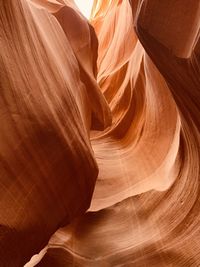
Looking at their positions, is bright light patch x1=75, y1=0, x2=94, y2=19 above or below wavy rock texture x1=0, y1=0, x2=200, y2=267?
below

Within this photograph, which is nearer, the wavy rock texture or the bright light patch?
the wavy rock texture

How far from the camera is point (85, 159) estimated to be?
1.65 meters

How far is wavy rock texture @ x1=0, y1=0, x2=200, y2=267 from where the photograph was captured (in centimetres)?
130

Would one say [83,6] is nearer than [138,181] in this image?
No

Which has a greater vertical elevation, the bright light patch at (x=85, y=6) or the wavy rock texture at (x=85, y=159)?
the wavy rock texture at (x=85, y=159)

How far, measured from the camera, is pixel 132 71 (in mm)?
2930

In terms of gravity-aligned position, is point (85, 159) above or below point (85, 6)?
above

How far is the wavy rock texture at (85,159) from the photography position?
1301 millimetres

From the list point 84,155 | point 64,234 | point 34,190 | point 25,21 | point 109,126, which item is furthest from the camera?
point 109,126

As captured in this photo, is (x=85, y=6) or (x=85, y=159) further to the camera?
(x=85, y=6)

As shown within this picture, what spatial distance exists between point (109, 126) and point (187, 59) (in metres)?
1.30

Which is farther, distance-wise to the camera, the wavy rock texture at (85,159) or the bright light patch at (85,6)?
the bright light patch at (85,6)

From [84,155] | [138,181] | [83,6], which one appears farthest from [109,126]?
[83,6]

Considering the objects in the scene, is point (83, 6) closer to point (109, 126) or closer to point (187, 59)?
point (109, 126)
